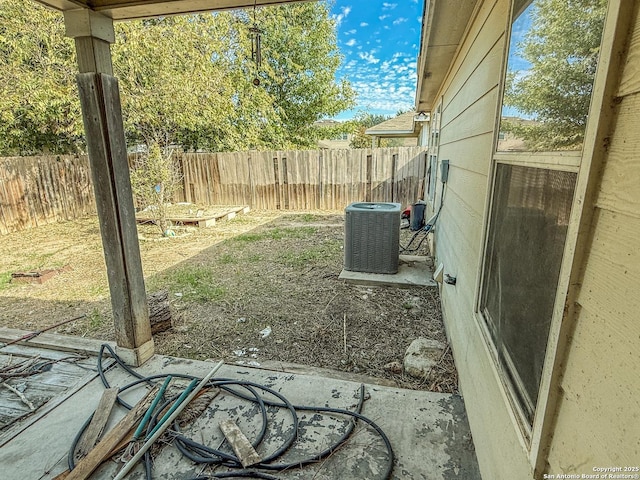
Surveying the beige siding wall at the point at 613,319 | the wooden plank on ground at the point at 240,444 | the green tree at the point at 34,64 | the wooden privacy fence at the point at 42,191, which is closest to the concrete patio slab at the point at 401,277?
the wooden plank on ground at the point at 240,444

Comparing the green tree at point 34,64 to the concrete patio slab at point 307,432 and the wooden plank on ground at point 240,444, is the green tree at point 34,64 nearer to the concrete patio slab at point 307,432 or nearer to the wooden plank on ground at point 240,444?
the concrete patio slab at point 307,432

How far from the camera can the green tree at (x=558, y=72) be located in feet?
2.47

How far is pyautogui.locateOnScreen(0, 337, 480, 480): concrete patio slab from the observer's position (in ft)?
4.95

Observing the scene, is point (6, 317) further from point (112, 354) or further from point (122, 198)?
point (122, 198)

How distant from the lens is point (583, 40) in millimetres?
784

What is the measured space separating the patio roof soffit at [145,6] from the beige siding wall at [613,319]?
1909mm

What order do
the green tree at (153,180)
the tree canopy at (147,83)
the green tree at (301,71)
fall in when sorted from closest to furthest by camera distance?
the tree canopy at (147,83), the green tree at (153,180), the green tree at (301,71)

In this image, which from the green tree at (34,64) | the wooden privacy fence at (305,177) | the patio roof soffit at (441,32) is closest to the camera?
the patio roof soffit at (441,32)

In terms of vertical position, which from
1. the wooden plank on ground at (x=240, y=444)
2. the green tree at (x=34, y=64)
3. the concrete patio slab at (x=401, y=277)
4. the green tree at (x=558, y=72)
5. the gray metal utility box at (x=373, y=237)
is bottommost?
the concrete patio slab at (x=401, y=277)

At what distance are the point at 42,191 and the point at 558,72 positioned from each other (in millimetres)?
9147

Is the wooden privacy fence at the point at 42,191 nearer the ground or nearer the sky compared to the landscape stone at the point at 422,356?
nearer the sky

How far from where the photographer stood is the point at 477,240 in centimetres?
178

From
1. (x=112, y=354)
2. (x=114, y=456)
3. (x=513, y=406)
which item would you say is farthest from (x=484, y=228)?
(x=112, y=354)

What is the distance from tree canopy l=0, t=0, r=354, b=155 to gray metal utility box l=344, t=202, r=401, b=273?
484 centimetres
